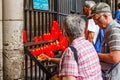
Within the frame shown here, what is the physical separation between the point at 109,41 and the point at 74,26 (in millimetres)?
900

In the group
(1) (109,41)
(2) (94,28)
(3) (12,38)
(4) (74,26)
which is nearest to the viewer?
(4) (74,26)

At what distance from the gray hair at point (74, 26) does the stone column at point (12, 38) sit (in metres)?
2.46

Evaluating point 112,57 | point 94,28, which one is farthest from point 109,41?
point 94,28

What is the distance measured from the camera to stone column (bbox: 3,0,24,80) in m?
6.57

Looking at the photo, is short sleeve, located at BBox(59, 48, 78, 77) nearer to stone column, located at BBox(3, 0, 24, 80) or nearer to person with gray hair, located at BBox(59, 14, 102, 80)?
person with gray hair, located at BBox(59, 14, 102, 80)

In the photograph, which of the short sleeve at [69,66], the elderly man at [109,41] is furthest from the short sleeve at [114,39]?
the short sleeve at [69,66]

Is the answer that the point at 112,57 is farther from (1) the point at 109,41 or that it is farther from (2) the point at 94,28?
(2) the point at 94,28

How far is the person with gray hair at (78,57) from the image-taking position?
4.09 m

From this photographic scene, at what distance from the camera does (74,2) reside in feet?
41.4

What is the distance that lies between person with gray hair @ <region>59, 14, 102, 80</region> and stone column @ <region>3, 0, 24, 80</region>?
246 cm

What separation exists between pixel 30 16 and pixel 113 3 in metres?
11.3

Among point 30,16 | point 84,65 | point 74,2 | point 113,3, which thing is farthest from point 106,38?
point 113,3

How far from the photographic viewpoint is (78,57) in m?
4.16

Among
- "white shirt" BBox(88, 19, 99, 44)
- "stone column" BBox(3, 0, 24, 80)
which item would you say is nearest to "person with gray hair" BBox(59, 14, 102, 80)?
"stone column" BBox(3, 0, 24, 80)
